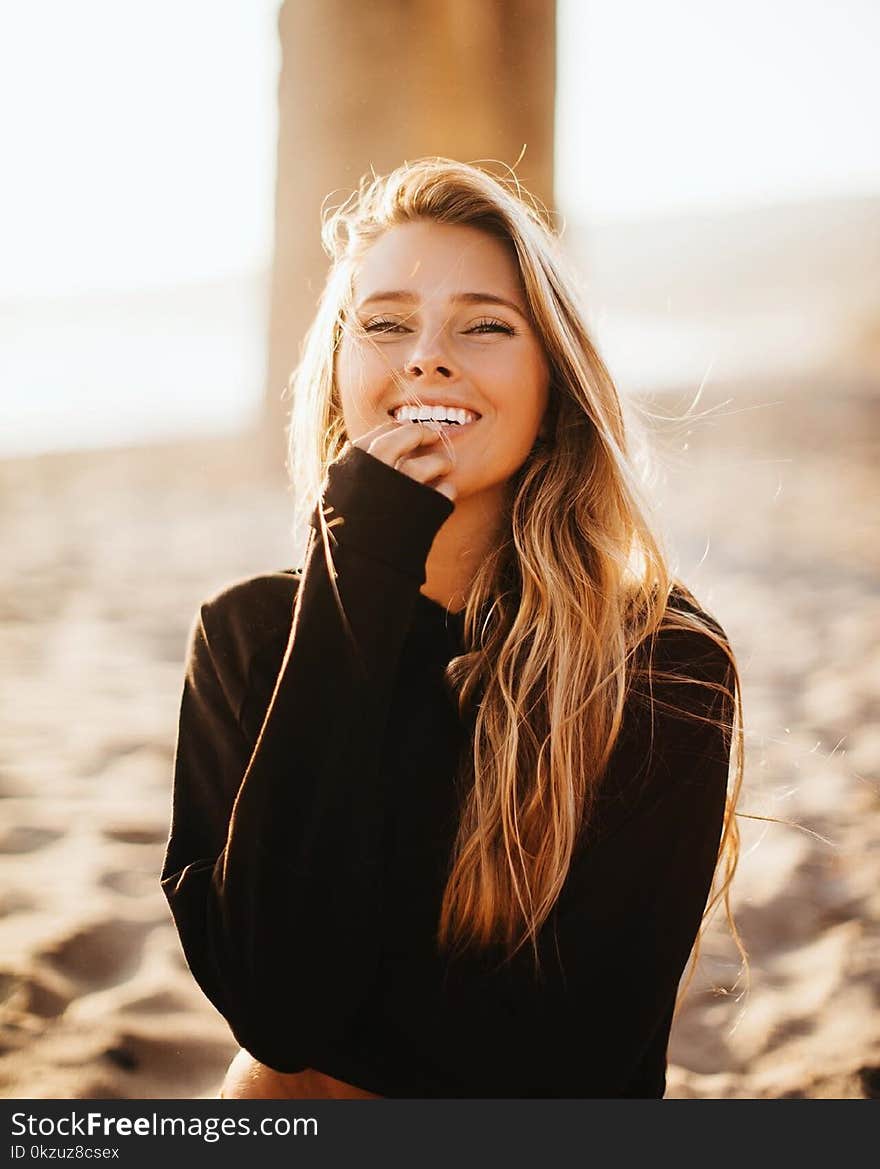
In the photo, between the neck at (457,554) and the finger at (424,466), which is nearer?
the finger at (424,466)

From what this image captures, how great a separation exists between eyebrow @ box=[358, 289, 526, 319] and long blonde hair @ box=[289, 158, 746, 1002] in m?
0.03

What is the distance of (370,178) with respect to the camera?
292 centimetres

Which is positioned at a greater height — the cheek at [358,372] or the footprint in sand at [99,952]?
the cheek at [358,372]

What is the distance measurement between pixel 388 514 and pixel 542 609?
281 millimetres

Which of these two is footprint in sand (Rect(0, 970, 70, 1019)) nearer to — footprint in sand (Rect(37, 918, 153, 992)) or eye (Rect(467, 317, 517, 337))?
footprint in sand (Rect(37, 918, 153, 992))

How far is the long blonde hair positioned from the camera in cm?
129

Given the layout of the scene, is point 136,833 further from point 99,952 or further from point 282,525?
point 282,525

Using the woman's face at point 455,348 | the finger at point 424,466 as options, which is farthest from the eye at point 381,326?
the finger at point 424,466

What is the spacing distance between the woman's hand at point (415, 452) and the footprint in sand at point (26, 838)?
1.89 metres

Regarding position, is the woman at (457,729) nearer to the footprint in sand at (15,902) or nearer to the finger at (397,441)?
the finger at (397,441)

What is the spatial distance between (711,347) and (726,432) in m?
0.59

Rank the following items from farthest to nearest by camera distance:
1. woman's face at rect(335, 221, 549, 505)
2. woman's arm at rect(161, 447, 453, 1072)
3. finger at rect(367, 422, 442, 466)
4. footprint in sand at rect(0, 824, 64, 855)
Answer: footprint in sand at rect(0, 824, 64, 855)
woman's face at rect(335, 221, 549, 505)
finger at rect(367, 422, 442, 466)
woman's arm at rect(161, 447, 453, 1072)

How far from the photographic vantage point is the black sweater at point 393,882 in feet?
3.82

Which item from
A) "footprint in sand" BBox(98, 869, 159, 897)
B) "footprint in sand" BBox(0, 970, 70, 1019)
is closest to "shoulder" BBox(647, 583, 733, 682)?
"footprint in sand" BBox(0, 970, 70, 1019)
